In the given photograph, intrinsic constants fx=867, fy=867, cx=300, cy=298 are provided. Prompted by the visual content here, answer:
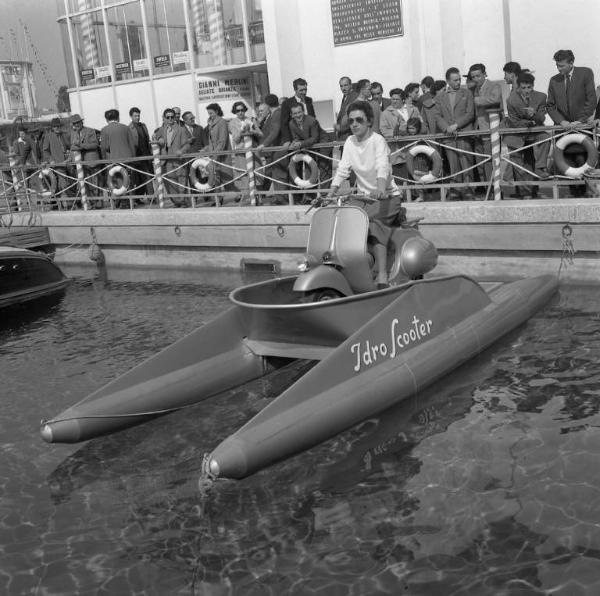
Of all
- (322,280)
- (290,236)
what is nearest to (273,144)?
(290,236)

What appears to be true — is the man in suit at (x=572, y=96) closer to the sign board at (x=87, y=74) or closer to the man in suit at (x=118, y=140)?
the man in suit at (x=118, y=140)

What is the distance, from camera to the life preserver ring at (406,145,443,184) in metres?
11.0

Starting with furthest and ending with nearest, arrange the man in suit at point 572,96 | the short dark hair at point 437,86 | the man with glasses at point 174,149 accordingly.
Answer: the man with glasses at point 174,149 < the short dark hair at point 437,86 < the man in suit at point 572,96

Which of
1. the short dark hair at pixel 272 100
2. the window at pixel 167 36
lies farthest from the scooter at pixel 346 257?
the window at pixel 167 36

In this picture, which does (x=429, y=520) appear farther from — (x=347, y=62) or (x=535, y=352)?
(x=347, y=62)

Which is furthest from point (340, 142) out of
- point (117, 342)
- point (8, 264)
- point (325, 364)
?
point (325, 364)

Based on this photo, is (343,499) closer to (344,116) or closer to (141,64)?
(344,116)

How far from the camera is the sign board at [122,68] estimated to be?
1938cm

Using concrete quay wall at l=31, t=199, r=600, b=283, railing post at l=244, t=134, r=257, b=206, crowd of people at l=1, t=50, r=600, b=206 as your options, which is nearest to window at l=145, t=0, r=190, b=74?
crowd of people at l=1, t=50, r=600, b=206

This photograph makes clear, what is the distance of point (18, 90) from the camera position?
2736 inches

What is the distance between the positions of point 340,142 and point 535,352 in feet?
15.8

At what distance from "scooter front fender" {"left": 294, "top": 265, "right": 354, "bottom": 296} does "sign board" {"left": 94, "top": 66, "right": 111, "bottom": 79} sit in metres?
14.2

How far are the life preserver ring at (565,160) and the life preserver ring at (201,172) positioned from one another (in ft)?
17.7

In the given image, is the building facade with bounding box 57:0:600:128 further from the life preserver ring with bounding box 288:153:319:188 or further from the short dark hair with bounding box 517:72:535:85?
the life preserver ring with bounding box 288:153:319:188
